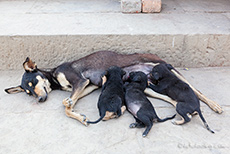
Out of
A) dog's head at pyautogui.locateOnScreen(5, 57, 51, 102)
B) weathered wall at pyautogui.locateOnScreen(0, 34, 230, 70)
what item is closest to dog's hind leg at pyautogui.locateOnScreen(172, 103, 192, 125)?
weathered wall at pyautogui.locateOnScreen(0, 34, 230, 70)

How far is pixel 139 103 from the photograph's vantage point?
304 centimetres

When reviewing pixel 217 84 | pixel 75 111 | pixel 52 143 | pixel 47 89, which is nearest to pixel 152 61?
pixel 217 84

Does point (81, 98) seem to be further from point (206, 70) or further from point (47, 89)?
point (206, 70)

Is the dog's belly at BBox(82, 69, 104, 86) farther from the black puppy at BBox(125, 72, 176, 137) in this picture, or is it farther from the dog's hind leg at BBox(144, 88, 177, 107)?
the dog's hind leg at BBox(144, 88, 177, 107)

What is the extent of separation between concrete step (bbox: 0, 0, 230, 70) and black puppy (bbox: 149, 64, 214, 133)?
2.45ft

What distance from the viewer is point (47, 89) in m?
3.66

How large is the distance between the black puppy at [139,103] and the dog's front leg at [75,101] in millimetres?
637

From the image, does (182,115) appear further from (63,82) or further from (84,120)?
(63,82)

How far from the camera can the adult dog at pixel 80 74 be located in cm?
347

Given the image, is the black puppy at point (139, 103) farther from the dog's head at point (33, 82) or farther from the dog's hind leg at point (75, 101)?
the dog's head at point (33, 82)

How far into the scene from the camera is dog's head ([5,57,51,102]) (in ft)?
11.3

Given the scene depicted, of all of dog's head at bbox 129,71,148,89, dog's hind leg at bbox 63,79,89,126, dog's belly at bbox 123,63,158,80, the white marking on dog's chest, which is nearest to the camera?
dog's hind leg at bbox 63,79,89,126

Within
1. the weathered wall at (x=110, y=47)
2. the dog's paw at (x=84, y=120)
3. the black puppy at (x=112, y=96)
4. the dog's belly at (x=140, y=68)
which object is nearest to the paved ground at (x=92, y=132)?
the dog's paw at (x=84, y=120)

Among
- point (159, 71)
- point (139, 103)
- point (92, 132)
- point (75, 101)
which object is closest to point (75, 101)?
point (75, 101)
